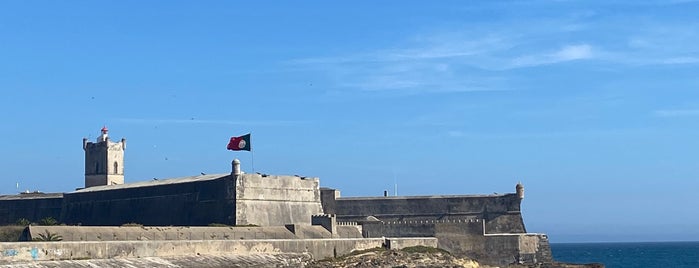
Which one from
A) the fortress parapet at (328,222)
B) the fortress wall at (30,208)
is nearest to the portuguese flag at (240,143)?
the fortress parapet at (328,222)

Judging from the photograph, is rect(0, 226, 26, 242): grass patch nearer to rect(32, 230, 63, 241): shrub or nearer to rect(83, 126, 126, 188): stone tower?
rect(32, 230, 63, 241): shrub

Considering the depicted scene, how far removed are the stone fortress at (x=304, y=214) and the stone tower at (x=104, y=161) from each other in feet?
18.3

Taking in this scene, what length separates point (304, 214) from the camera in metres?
56.8

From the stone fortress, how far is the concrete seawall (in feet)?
0.36

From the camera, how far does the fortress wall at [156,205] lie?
175ft

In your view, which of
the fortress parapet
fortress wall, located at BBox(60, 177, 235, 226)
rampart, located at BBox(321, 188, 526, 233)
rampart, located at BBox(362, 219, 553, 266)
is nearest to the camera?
the fortress parapet

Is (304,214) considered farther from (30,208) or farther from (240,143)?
(30,208)

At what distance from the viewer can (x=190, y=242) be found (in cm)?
3934

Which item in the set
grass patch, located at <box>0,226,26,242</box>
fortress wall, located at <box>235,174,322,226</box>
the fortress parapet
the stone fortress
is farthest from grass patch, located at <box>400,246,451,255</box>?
grass patch, located at <box>0,226,26,242</box>

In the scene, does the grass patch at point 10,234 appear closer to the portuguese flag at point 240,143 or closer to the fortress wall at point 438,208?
the portuguese flag at point 240,143

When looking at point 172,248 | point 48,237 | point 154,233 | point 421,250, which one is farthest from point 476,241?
point 48,237

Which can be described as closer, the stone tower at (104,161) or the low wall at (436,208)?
the low wall at (436,208)

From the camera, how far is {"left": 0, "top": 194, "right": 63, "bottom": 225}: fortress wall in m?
64.1

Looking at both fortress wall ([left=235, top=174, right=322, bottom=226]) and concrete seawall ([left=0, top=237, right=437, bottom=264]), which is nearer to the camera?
concrete seawall ([left=0, top=237, right=437, bottom=264])
